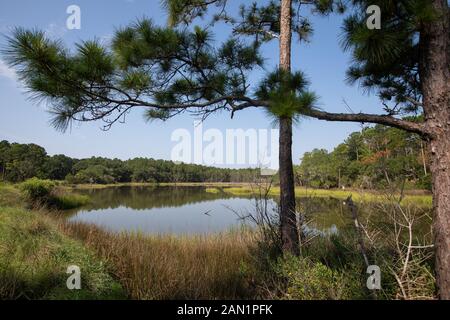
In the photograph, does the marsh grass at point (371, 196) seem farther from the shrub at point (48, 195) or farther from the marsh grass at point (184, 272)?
the shrub at point (48, 195)

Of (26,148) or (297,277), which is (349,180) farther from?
(26,148)

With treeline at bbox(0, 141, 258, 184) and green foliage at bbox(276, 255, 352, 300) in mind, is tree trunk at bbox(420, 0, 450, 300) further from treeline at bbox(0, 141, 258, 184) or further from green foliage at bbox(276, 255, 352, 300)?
treeline at bbox(0, 141, 258, 184)

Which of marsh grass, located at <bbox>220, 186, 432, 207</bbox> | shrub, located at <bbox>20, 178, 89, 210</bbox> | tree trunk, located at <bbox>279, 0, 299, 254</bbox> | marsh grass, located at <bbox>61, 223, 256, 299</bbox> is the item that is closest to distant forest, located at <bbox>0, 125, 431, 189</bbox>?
marsh grass, located at <bbox>220, 186, 432, 207</bbox>

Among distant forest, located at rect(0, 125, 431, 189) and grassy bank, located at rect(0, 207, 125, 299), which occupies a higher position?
distant forest, located at rect(0, 125, 431, 189)

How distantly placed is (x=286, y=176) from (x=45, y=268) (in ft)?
9.96

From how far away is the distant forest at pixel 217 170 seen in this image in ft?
67.2

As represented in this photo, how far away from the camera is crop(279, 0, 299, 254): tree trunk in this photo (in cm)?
337

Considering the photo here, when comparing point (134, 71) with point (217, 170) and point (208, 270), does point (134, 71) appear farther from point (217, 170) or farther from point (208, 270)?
point (217, 170)

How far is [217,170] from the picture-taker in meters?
70.4

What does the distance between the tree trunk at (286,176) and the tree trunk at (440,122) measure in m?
1.41

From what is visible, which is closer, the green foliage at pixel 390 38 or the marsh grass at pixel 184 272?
the green foliage at pixel 390 38

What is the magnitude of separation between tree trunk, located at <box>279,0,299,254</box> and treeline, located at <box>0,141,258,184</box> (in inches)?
605

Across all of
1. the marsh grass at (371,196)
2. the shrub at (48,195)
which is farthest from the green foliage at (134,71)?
the shrub at (48,195)

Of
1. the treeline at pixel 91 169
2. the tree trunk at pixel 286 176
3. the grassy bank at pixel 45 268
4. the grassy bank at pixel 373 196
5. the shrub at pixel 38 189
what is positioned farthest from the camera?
the treeline at pixel 91 169
